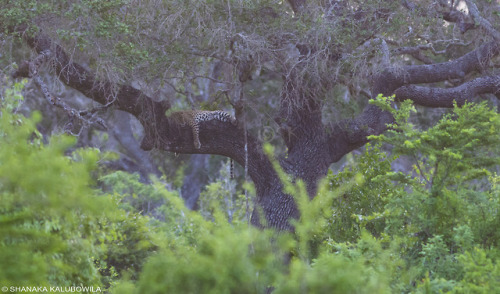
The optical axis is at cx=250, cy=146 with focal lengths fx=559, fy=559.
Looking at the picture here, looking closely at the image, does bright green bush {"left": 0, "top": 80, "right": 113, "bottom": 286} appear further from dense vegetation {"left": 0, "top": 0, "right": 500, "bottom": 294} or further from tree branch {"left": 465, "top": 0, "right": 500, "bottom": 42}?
tree branch {"left": 465, "top": 0, "right": 500, "bottom": 42}

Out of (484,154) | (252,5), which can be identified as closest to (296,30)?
(252,5)

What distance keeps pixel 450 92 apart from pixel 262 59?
3.38m

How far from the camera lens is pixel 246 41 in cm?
834

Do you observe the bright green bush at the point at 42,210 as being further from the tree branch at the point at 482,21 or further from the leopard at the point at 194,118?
the tree branch at the point at 482,21

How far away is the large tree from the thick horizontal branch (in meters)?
0.02

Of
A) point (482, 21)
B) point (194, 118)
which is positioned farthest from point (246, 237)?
point (482, 21)

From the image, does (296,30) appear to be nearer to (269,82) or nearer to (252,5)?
(252,5)

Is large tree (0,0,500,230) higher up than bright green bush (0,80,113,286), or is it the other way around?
large tree (0,0,500,230)

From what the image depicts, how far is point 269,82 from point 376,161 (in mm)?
6247

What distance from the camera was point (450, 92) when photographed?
9641 mm

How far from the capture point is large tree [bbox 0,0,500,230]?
8.27m

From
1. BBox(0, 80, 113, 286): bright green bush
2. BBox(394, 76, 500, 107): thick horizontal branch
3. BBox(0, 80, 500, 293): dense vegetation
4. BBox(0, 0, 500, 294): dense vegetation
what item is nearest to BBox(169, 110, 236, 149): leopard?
BBox(0, 0, 500, 294): dense vegetation

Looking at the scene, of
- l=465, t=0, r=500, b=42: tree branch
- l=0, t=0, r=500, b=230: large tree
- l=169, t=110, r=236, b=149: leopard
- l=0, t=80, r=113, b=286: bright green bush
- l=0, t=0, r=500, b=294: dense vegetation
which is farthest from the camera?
l=465, t=0, r=500, b=42: tree branch

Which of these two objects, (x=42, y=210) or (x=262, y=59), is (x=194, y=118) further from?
(x=42, y=210)
